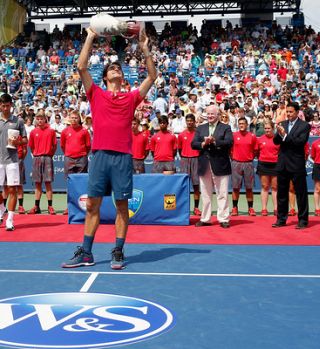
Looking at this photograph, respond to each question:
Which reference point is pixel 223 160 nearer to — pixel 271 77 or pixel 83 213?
pixel 83 213

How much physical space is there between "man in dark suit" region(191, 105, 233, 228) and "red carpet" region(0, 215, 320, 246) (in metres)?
0.28

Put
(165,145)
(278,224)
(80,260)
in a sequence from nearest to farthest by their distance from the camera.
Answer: (80,260)
(278,224)
(165,145)

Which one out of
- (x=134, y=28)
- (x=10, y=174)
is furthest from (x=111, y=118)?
(x=10, y=174)

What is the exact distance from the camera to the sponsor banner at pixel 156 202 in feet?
30.4

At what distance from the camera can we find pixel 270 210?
11.5 m

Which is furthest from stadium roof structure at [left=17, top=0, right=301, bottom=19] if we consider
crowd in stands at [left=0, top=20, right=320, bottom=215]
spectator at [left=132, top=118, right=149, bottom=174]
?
spectator at [left=132, top=118, right=149, bottom=174]

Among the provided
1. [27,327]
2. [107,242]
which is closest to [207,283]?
[27,327]

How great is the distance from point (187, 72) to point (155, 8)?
30.5 ft

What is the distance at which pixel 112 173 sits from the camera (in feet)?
20.1

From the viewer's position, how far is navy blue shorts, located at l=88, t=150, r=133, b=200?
240 inches

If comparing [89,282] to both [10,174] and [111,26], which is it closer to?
[111,26]

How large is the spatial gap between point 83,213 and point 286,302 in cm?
505

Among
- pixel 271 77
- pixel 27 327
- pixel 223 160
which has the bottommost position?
pixel 27 327

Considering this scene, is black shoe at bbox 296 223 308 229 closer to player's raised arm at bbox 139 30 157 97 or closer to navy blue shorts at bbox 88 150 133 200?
navy blue shorts at bbox 88 150 133 200
